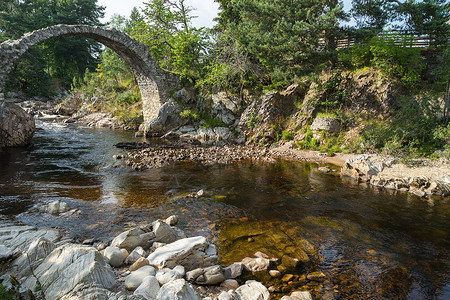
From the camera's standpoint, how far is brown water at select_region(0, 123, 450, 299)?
14.1 feet

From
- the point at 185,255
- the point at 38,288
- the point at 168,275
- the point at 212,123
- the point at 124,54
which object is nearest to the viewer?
the point at 38,288

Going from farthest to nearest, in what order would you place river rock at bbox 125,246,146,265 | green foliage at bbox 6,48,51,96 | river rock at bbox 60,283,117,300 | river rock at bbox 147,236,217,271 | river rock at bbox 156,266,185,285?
green foliage at bbox 6,48,51,96, river rock at bbox 125,246,146,265, river rock at bbox 147,236,217,271, river rock at bbox 156,266,185,285, river rock at bbox 60,283,117,300

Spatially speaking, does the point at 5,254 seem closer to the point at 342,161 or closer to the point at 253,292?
the point at 253,292

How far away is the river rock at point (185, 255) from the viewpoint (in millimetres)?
3840

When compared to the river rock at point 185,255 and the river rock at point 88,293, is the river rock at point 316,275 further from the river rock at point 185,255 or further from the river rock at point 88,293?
the river rock at point 88,293

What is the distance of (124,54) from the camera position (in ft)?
Answer: 65.0


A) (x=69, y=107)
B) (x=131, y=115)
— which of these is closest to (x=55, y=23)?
(x=69, y=107)

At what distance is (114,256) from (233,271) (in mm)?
1989

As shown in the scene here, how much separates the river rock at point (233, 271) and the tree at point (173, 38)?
1899 cm

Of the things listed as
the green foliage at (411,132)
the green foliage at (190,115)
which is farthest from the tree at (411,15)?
the green foliage at (190,115)

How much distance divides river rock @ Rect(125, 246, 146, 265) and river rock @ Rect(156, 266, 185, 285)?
0.73m

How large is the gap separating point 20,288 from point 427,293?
5.74 metres

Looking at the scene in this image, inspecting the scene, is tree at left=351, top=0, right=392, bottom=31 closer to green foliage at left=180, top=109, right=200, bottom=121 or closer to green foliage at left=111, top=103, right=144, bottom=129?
green foliage at left=180, top=109, right=200, bottom=121

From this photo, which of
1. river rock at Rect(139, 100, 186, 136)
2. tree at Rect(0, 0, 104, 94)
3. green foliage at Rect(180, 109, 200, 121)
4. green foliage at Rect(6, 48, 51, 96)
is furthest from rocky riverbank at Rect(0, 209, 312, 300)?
tree at Rect(0, 0, 104, 94)
